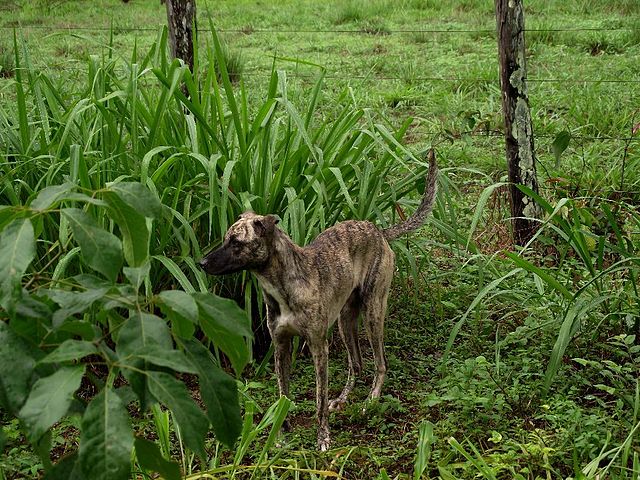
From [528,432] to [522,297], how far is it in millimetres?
1094

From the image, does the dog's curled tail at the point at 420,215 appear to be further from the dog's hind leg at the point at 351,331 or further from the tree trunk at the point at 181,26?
the tree trunk at the point at 181,26

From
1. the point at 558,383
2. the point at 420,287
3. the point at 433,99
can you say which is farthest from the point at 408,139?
the point at 558,383

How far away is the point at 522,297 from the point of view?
5.12 meters

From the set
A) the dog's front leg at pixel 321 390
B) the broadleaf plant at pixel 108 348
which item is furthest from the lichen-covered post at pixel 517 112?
the broadleaf plant at pixel 108 348

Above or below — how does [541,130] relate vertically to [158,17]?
below

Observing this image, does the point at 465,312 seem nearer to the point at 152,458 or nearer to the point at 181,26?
the point at 181,26

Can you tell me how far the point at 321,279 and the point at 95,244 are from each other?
8.69ft

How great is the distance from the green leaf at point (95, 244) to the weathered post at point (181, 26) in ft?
14.5

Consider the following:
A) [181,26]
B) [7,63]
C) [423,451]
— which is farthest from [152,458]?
[7,63]

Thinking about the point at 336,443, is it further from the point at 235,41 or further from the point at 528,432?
the point at 235,41

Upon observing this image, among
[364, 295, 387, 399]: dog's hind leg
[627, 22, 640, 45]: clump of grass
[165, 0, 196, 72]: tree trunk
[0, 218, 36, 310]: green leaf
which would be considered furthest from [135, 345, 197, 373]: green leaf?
[627, 22, 640, 45]: clump of grass

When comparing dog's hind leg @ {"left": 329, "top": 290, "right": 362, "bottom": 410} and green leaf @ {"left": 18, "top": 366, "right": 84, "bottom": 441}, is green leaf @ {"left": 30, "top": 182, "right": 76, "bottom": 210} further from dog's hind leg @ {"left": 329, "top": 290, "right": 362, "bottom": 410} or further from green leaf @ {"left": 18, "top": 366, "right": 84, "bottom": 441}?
dog's hind leg @ {"left": 329, "top": 290, "right": 362, "bottom": 410}

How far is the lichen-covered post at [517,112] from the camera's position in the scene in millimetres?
5957

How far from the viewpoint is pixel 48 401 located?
1.63 m
